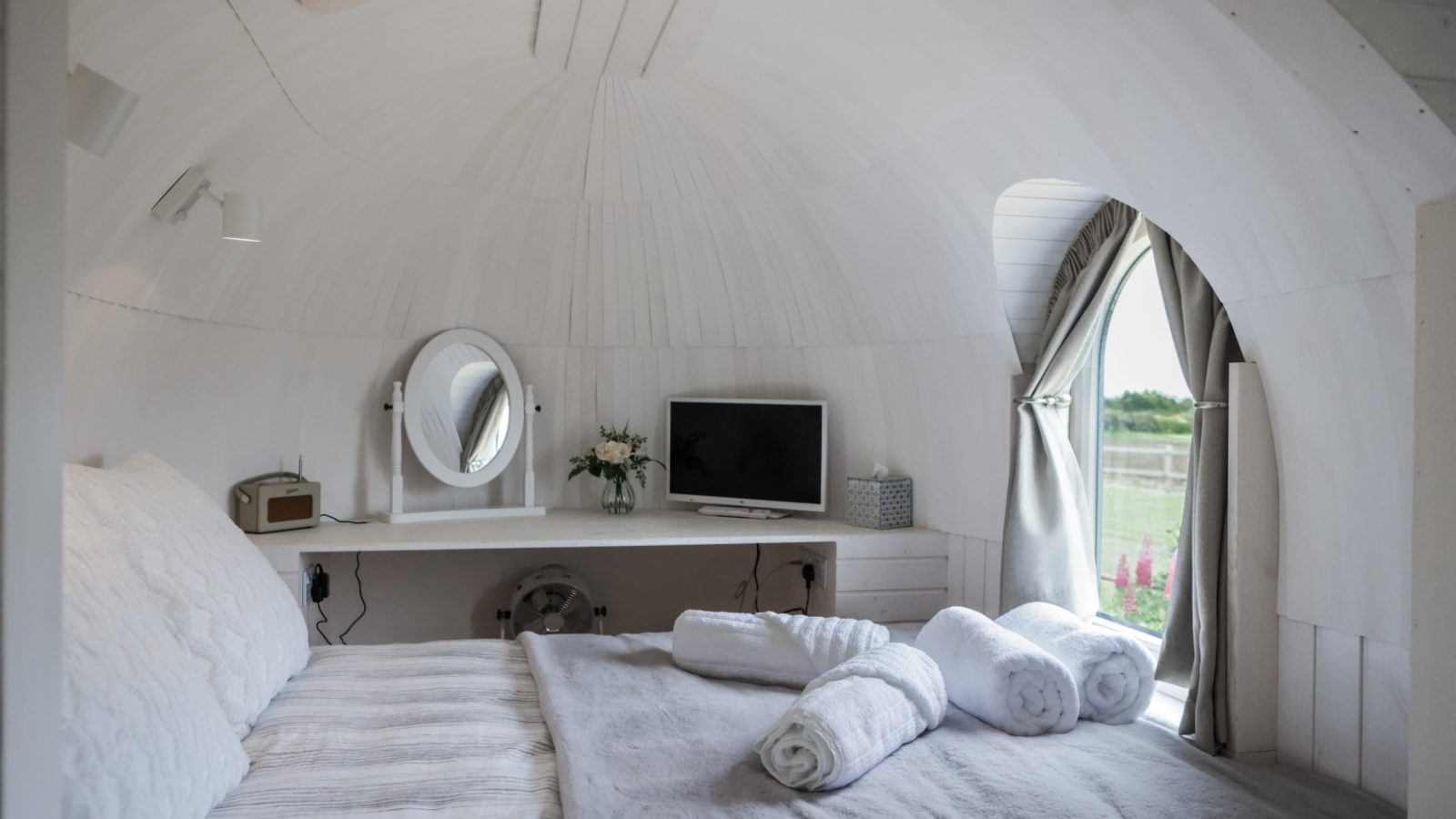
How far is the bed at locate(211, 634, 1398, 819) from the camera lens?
5.67 ft

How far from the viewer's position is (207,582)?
1.97 metres

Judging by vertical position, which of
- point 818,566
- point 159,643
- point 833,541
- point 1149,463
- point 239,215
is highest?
point 239,215

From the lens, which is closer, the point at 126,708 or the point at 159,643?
the point at 126,708

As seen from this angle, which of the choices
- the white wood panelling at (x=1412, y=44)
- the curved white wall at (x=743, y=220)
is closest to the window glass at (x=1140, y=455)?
the curved white wall at (x=743, y=220)

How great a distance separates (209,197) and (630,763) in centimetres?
191

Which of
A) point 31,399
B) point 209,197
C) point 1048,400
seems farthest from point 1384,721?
point 209,197

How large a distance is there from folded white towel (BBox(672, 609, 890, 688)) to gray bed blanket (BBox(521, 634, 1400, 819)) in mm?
99

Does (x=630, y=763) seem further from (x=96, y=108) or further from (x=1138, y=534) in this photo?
(x=1138, y=534)

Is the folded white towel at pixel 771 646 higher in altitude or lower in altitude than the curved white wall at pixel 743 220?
lower

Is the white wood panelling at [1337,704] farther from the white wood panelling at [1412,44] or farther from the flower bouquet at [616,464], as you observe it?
the flower bouquet at [616,464]

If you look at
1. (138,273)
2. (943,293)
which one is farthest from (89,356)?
(943,293)

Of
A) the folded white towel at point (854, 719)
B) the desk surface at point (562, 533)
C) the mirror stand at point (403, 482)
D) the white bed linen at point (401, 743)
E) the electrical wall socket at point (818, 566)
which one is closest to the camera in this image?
the white bed linen at point (401, 743)

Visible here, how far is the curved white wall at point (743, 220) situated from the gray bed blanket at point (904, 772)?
1.53 ft

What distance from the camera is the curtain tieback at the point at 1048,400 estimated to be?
133 inches
